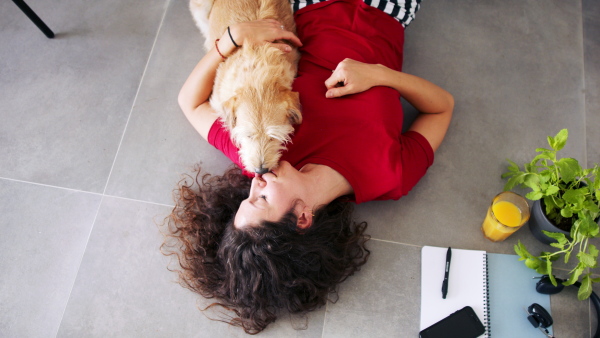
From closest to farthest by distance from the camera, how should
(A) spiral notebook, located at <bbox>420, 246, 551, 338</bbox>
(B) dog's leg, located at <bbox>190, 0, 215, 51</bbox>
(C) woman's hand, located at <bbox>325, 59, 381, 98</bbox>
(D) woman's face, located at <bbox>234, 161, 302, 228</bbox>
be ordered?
(D) woman's face, located at <bbox>234, 161, 302, 228</bbox> < (C) woman's hand, located at <bbox>325, 59, 381, 98</bbox> < (A) spiral notebook, located at <bbox>420, 246, 551, 338</bbox> < (B) dog's leg, located at <bbox>190, 0, 215, 51</bbox>

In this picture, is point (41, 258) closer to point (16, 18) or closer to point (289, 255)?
point (289, 255)

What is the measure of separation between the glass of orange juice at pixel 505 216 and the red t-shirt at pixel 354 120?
0.39 metres

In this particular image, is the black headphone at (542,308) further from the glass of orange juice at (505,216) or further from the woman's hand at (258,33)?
the woman's hand at (258,33)

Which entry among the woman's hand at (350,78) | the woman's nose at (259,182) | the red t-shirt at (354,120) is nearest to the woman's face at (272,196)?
the woman's nose at (259,182)

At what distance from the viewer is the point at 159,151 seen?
206 cm

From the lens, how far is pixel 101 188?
2020 millimetres

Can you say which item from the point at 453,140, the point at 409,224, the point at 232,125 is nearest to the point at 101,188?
the point at 232,125

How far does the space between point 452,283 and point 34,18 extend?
2553mm

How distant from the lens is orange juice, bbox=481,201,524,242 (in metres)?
1.78

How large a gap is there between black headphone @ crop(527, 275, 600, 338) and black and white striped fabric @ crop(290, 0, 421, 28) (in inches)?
54.0

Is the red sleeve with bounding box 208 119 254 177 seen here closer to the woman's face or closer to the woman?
the woman

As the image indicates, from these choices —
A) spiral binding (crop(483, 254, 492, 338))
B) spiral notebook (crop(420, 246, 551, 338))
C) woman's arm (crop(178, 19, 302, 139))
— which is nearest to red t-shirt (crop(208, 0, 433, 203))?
woman's arm (crop(178, 19, 302, 139))

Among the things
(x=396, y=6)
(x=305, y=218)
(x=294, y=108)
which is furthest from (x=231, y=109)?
(x=396, y=6)

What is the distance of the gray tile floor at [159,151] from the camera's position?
1.83 m
